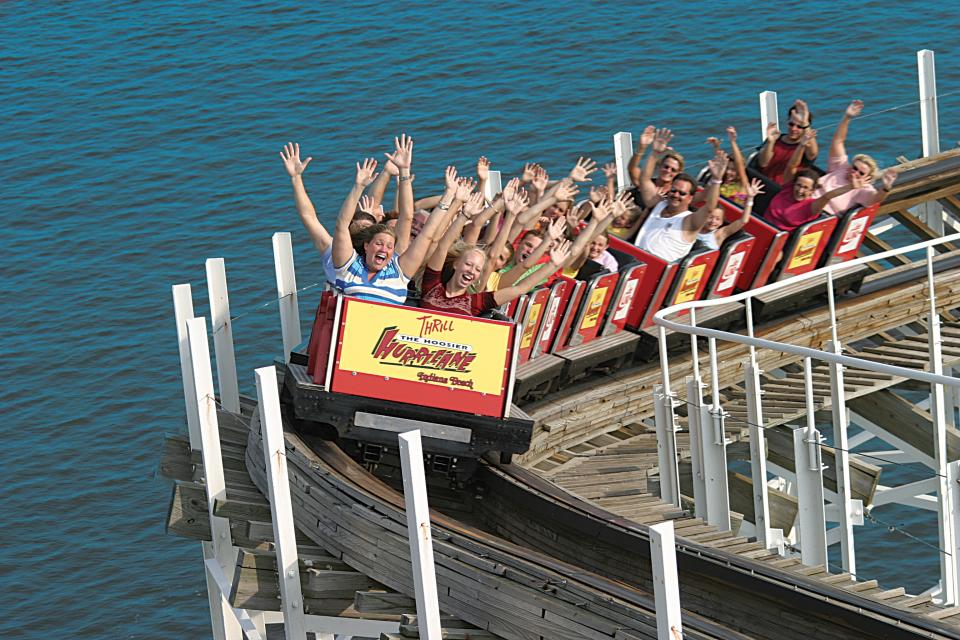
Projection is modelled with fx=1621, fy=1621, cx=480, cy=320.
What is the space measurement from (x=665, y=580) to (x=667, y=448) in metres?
2.76

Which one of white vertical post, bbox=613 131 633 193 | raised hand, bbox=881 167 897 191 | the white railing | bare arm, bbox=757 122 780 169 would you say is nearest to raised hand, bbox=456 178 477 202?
the white railing

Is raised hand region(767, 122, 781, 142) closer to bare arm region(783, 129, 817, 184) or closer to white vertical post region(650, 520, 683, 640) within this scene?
bare arm region(783, 129, 817, 184)

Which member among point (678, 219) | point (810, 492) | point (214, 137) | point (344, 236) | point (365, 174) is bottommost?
point (810, 492)

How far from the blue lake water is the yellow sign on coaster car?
A: 9757mm

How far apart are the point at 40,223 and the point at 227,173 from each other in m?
3.04

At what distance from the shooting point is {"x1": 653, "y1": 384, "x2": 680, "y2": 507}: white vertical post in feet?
27.1

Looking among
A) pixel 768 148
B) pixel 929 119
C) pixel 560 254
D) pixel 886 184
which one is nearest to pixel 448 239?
Result: pixel 560 254

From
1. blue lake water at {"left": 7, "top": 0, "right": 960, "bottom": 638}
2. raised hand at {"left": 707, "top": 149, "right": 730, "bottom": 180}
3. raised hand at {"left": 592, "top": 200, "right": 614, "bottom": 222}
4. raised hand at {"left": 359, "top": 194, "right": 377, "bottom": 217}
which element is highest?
raised hand at {"left": 359, "top": 194, "right": 377, "bottom": 217}

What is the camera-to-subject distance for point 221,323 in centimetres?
991

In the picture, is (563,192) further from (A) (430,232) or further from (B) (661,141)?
(B) (661,141)

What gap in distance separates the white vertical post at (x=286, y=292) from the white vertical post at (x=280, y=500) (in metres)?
2.41

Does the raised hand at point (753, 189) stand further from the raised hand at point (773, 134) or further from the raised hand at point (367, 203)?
the raised hand at point (367, 203)

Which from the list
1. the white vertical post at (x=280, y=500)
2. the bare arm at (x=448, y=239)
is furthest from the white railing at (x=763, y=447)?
the white vertical post at (x=280, y=500)

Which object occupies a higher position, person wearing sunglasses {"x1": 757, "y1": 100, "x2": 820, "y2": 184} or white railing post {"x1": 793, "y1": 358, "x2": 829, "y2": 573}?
person wearing sunglasses {"x1": 757, "y1": 100, "x2": 820, "y2": 184}
